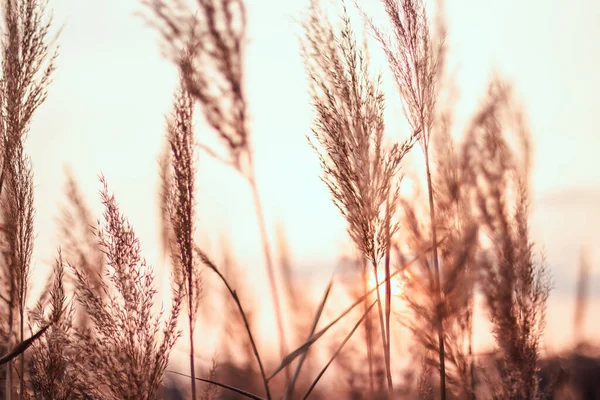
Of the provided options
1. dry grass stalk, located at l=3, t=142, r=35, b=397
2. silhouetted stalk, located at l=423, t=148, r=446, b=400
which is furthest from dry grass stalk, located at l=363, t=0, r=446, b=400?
dry grass stalk, located at l=3, t=142, r=35, b=397

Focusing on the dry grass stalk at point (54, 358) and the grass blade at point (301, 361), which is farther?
the dry grass stalk at point (54, 358)

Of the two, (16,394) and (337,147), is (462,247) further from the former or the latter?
(16,394)

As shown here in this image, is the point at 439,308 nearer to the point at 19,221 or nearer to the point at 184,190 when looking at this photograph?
the point at 184,190

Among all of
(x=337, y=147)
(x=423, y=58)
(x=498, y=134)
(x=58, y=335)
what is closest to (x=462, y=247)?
(x=337, y=147)

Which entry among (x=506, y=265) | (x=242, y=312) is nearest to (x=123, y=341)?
(x=242, y=312)

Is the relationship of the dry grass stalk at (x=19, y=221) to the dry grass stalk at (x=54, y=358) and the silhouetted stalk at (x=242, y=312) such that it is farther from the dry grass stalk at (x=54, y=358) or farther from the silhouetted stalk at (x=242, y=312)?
the silhouetted stalk at (x=242, y=312)

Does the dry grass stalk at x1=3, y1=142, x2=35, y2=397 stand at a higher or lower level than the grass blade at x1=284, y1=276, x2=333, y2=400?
higher

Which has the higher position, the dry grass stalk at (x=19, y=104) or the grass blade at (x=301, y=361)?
the dry grass stalk at (x=19, y=104)

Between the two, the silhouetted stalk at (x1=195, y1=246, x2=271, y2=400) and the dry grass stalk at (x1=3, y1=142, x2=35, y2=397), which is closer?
the silhouetted stalk at (x1=195, y1=246, x2=271, y2=400)

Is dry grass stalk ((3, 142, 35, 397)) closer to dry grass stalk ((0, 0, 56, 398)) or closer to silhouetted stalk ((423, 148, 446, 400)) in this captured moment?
dry grass stalk ((0, 0, 56, 398))

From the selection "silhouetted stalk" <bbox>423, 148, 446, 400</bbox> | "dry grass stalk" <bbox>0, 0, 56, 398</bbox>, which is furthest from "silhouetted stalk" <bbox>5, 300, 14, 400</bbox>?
"silhouetted stalk" <bbox>423, 148, 446, 400</bbox>

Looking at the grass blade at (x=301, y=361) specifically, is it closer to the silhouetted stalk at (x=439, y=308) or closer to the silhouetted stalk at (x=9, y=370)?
the silhouetted stalk at (x=439, y=308)

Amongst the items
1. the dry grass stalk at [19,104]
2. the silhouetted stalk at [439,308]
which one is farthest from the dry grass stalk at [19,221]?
the silhouetted stalk at [439,308]

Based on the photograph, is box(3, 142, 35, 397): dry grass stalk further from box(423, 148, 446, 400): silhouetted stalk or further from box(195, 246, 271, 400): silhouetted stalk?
box(423, 148, 446, 400): silhouetted stalk
